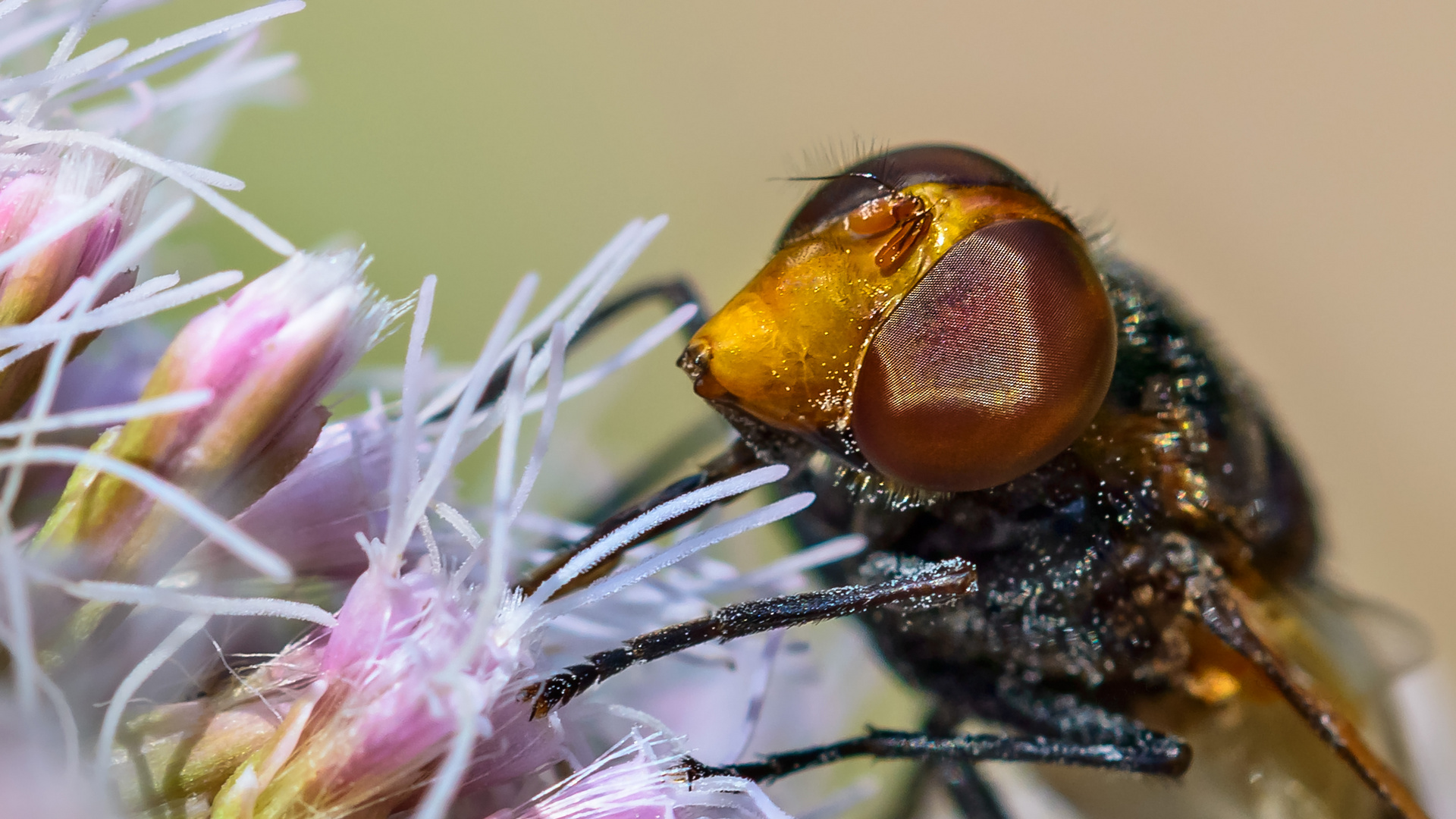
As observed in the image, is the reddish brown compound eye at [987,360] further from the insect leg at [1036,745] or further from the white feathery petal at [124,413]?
the white feathery petal at [124,413]

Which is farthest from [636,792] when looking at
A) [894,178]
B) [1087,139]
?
[1087,139]

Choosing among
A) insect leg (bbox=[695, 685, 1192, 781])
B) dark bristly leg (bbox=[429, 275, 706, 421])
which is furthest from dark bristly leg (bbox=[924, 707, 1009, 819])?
dark bristly leg (bbox=[429, 275, 706, 421])

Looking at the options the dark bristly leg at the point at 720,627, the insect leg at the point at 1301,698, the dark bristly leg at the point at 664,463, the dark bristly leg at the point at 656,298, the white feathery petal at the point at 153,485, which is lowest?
the insect leg at the point at 1301,698

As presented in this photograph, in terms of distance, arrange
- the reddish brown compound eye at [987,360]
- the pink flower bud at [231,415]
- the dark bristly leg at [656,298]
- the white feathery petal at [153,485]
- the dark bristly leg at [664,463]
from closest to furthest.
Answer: the white feathery petal at [153,485] < the pink flower bud at [231,415] < the reddish brown compound eye at [987,360] < the dark bristly leg at [656,298] < the dark bristly leg at [664,463]

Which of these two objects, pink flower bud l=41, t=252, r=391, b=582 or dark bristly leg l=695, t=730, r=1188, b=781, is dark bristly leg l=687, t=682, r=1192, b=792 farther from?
pink flower bud l=41, t=252, r=391, b=582

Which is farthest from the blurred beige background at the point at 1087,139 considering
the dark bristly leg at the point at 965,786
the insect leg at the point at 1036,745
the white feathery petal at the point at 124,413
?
the white feathery petal at the point at 124,413
